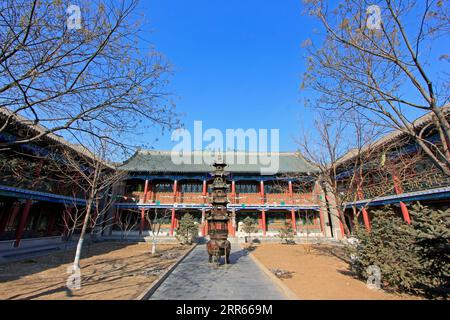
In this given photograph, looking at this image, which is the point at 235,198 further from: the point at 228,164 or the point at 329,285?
the point at 329,285

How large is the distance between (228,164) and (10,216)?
1867 cm

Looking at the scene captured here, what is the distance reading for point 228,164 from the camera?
83.4ft

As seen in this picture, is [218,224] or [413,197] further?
[413,197]

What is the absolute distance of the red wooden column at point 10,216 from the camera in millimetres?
13860

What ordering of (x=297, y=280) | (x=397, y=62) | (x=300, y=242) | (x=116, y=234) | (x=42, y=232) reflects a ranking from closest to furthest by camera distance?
(x=397, y=62)
(x=297, y=280)
(x=42, y=232)
(x=300, y=242)
(x=116, y=234)

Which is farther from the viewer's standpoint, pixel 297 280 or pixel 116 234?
pixel 116 234

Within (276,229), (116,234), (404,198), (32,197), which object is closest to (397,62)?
(404,198)

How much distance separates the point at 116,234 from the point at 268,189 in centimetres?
1696

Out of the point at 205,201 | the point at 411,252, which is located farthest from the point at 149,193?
the point at 411,252

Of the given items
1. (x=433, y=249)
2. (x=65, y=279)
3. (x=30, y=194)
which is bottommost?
(x=65, y=279)

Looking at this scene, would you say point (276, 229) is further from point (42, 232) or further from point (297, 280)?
point (42, 232)

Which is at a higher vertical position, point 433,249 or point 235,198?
point 235,198

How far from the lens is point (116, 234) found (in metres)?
22.2

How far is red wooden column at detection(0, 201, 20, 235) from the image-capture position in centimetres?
1386
